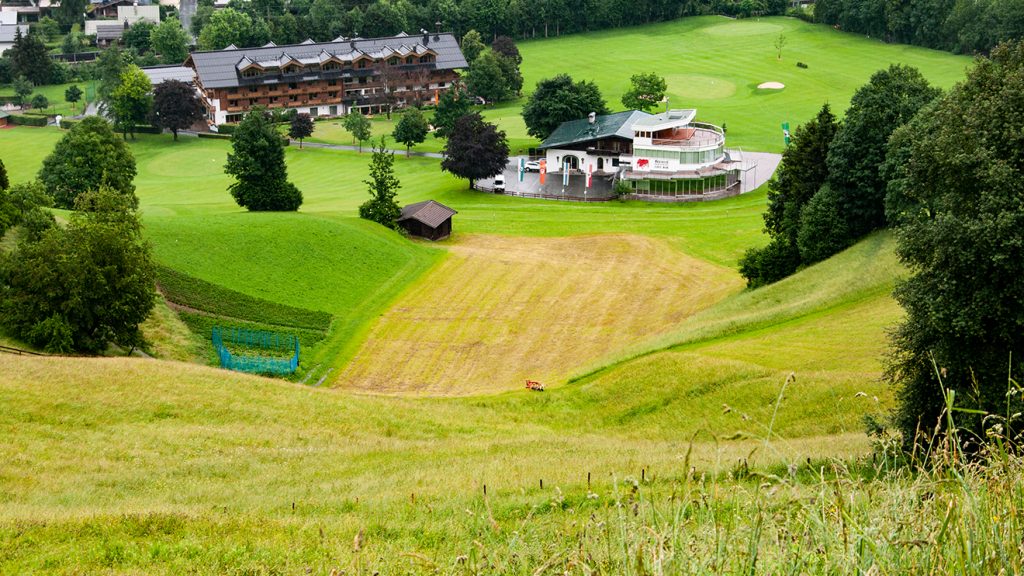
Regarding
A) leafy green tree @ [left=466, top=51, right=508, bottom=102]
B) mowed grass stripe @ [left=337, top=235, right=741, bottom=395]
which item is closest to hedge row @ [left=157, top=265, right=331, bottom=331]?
mowed grass stripe @ [left=337, top=235, right=741, bottom=395]

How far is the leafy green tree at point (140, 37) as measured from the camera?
6629 inches

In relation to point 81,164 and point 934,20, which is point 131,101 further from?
point 934,20

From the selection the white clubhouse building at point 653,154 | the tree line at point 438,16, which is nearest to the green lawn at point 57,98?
the tree line at point 438,16

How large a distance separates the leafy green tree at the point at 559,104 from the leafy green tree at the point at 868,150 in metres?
55.5

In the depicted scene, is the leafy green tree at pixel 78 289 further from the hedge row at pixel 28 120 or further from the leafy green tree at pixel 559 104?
the hedge row at pixel 28 120

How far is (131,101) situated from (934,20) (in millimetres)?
104563

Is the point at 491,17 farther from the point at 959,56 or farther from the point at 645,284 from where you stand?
the point at 645,284

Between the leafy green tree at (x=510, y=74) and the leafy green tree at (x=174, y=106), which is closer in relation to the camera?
the leafy green tree at (x=174, y=106)

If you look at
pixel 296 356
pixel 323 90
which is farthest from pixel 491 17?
pixel 296 356

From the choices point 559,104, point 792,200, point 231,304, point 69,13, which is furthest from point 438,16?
point 231,304

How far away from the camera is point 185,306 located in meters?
53.8

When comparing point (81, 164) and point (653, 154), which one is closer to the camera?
point (81, 164)

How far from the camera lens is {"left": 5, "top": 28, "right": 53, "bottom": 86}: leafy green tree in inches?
5989

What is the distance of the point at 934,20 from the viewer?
139250mm
